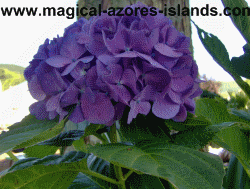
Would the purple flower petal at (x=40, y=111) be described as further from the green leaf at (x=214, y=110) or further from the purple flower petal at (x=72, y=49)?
the green leaf at (x=214, y=110)

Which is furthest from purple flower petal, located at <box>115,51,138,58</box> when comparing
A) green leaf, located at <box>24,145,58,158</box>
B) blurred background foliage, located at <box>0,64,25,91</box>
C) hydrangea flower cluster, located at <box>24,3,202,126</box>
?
blurred background foliage, located at <box>0,64,25,91</box>

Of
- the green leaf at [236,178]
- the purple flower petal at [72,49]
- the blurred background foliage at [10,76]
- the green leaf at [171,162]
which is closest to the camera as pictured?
the green leaf at [171,162]

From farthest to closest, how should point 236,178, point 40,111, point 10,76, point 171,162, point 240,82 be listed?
point 10,76
point 236,178
point 240,82
point 40,111
point 171,162

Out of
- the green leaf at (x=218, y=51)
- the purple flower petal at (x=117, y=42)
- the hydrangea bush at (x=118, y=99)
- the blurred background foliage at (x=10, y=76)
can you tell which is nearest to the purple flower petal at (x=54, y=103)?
the hydrangea bush at (x=118, y=99)

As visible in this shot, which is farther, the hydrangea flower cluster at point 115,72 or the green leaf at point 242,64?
the green leaf at point 242,64

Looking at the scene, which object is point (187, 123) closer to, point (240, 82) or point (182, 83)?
point (182, 83)

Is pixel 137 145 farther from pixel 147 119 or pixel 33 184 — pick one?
pixel 33 184

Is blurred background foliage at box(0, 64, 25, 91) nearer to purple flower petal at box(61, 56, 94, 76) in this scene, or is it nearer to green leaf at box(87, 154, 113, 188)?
green leaf at box(87, 154, 113, 188)

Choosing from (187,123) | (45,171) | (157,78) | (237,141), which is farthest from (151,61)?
(237,141)
